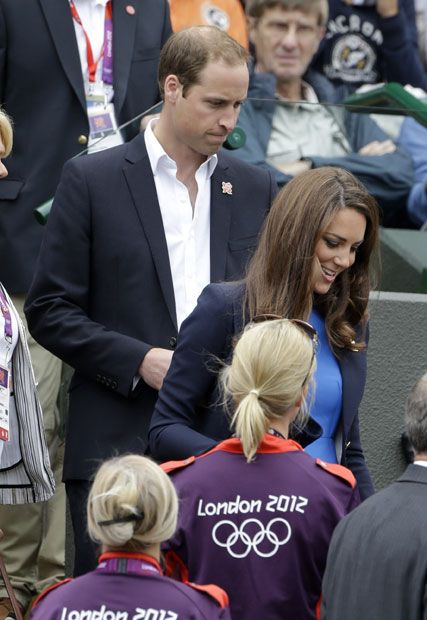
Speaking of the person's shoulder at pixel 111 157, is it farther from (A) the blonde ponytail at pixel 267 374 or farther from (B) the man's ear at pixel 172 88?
(A) the blonde ponytail at pixel 267 374

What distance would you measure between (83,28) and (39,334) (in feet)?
5.08

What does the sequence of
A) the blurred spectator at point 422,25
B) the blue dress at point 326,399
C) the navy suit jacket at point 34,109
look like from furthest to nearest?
the blurred spectator at point 422,25, the navy suit jacket at point 34,109, the blue dress at point 326,399

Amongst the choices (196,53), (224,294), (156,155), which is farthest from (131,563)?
(196,53)

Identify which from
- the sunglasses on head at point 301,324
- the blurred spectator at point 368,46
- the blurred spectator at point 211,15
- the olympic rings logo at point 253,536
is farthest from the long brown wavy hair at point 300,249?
the blurred spectator at point 368,46

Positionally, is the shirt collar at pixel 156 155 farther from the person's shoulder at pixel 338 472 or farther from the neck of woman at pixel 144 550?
the neck of woman at pixel 144 550

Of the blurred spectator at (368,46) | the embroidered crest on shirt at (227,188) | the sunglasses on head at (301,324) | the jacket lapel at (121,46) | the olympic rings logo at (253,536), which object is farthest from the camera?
the blurred spectator at (368,46)

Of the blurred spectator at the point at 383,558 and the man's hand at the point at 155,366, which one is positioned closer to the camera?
the blurred spectator at the point at 383,558

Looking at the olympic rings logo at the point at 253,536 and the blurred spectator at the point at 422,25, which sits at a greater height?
the olympic rings logo at the point at 253,536

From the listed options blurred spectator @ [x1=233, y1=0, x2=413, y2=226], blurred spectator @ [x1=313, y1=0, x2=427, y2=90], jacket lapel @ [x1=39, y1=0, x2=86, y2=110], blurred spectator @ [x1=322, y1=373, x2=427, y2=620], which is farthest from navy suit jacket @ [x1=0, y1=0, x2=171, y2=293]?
blurred spectator @ [x1=313, y1=0, x2=427, y2=90]

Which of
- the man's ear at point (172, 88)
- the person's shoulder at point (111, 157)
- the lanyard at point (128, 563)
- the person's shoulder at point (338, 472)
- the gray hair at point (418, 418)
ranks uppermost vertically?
the man's ear at point (172, 88)

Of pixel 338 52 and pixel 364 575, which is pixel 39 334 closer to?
pixel 364 575

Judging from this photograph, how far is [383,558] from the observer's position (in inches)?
139

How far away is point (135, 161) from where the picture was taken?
494 cm

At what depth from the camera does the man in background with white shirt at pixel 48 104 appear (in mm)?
5707
